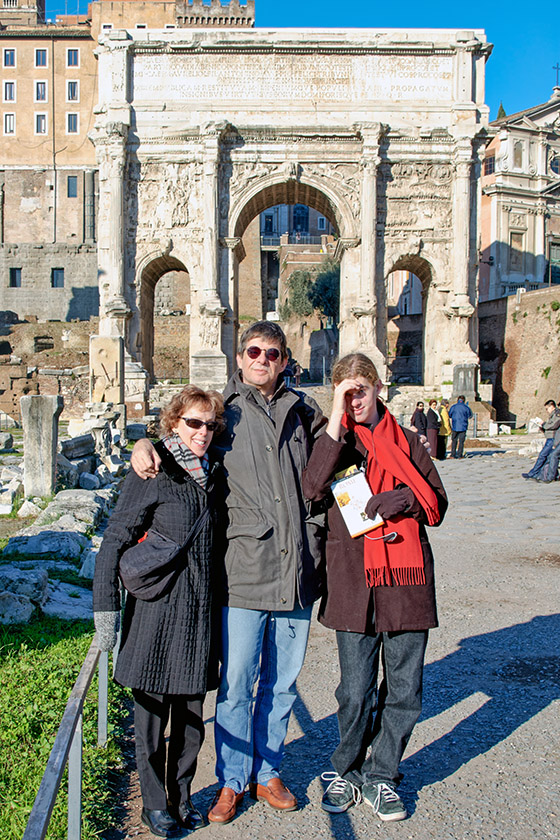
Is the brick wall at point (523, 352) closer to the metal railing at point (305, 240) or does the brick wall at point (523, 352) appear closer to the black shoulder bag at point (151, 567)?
the black shoulder bag at point (151, 567)

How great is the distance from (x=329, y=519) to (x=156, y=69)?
2268cm

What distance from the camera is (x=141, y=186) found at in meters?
22.9

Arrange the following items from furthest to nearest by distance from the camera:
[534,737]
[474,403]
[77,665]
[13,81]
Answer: [13,81] < [474,403] < [77,665] < [534,737]

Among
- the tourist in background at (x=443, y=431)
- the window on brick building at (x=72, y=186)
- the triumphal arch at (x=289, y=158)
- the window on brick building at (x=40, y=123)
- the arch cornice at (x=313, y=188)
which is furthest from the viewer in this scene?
the window on brick building at (x=40, y=123)

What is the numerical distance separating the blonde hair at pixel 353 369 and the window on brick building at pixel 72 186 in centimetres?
4514

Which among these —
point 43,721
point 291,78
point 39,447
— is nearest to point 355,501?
point 43,721

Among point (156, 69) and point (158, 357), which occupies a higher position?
point (156, 69)

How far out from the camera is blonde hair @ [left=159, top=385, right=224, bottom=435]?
2.98 m

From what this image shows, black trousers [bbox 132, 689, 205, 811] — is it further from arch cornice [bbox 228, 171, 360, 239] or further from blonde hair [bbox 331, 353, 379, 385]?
arch cornice [bbox 228, 171, 360, 239]

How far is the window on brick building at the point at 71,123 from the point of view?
44.9 meters

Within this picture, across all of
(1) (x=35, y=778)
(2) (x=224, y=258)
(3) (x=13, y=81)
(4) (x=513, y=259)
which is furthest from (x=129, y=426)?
(3) (x=13, y=81)

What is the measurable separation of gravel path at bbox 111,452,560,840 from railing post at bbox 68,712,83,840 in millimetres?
423

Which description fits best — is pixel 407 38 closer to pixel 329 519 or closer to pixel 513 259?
pixel 513 259

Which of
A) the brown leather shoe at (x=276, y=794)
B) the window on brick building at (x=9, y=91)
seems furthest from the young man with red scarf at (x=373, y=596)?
the window on brick building at (x=9, y=91)
